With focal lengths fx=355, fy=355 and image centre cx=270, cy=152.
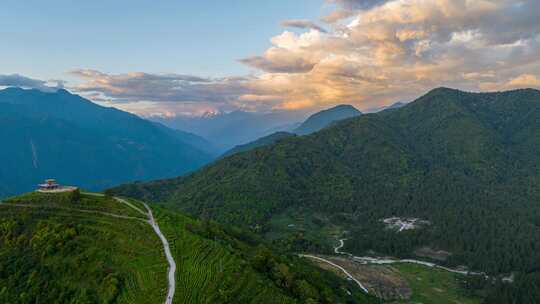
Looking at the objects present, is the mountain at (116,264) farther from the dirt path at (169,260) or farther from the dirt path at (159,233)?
the dirt path at (169,260)

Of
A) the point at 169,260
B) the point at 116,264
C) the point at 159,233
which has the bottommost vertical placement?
the point at 116,264

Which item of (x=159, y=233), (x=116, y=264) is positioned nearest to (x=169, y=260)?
(x=116, y=264)

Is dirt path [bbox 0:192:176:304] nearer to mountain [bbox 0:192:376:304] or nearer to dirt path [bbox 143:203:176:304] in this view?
dirt path [bbox 143:203:176:304]

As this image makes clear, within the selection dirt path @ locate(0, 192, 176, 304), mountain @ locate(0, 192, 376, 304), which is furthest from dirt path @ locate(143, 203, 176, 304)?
mountain @ locate(0, 192, 376, 304)

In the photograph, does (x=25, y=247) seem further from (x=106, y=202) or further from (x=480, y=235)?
(x=480, y=235)

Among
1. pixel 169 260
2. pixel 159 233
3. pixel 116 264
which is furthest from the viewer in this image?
pixel 159 233

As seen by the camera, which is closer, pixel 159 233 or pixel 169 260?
pixel 169 260

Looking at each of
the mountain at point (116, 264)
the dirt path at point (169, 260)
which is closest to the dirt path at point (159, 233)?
the dirt path at point (169, 260)

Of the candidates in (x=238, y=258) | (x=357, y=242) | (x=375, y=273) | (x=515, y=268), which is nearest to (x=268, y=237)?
(x=357, y=242)

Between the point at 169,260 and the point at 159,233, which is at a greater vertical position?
the point at 159,233

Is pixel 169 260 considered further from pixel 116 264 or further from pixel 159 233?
pixel 159 233

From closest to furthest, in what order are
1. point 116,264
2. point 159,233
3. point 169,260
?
point 116,264 → point 169,260 → point 159,233
